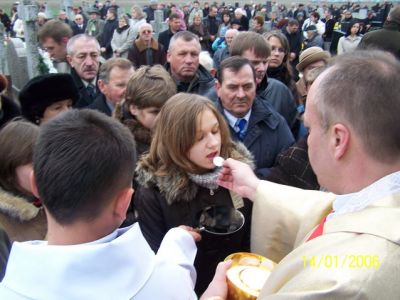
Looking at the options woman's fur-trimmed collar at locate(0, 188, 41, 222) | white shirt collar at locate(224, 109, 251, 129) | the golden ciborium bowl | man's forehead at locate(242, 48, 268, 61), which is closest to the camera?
the golden ciborium bowl

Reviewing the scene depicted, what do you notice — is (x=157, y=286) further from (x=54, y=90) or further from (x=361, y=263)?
(x=54, y=90)

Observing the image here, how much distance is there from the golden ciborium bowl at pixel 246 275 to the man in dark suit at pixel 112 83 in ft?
7.36

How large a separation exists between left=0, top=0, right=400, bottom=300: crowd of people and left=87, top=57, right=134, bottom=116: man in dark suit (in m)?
0.01

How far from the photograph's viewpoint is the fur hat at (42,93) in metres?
3.05

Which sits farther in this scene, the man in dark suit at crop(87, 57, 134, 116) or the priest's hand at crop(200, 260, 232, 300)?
the man in dark suit at crop(87, 57, 134, 116)

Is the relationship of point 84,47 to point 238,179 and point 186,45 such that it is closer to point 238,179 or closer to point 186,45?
point 186,45

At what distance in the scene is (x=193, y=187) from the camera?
228cm

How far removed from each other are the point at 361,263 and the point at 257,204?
1.06 meters

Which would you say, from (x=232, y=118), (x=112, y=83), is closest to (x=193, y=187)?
(x=232, y=118)

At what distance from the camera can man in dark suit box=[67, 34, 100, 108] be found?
4.22 metres

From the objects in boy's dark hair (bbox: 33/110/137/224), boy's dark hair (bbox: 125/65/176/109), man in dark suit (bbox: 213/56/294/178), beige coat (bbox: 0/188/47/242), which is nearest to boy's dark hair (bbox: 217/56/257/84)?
man in dark suit (bbox: 213/56/294/178)

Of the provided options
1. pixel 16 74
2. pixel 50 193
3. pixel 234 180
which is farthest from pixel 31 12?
pixel 50 193

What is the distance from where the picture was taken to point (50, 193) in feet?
3.92
